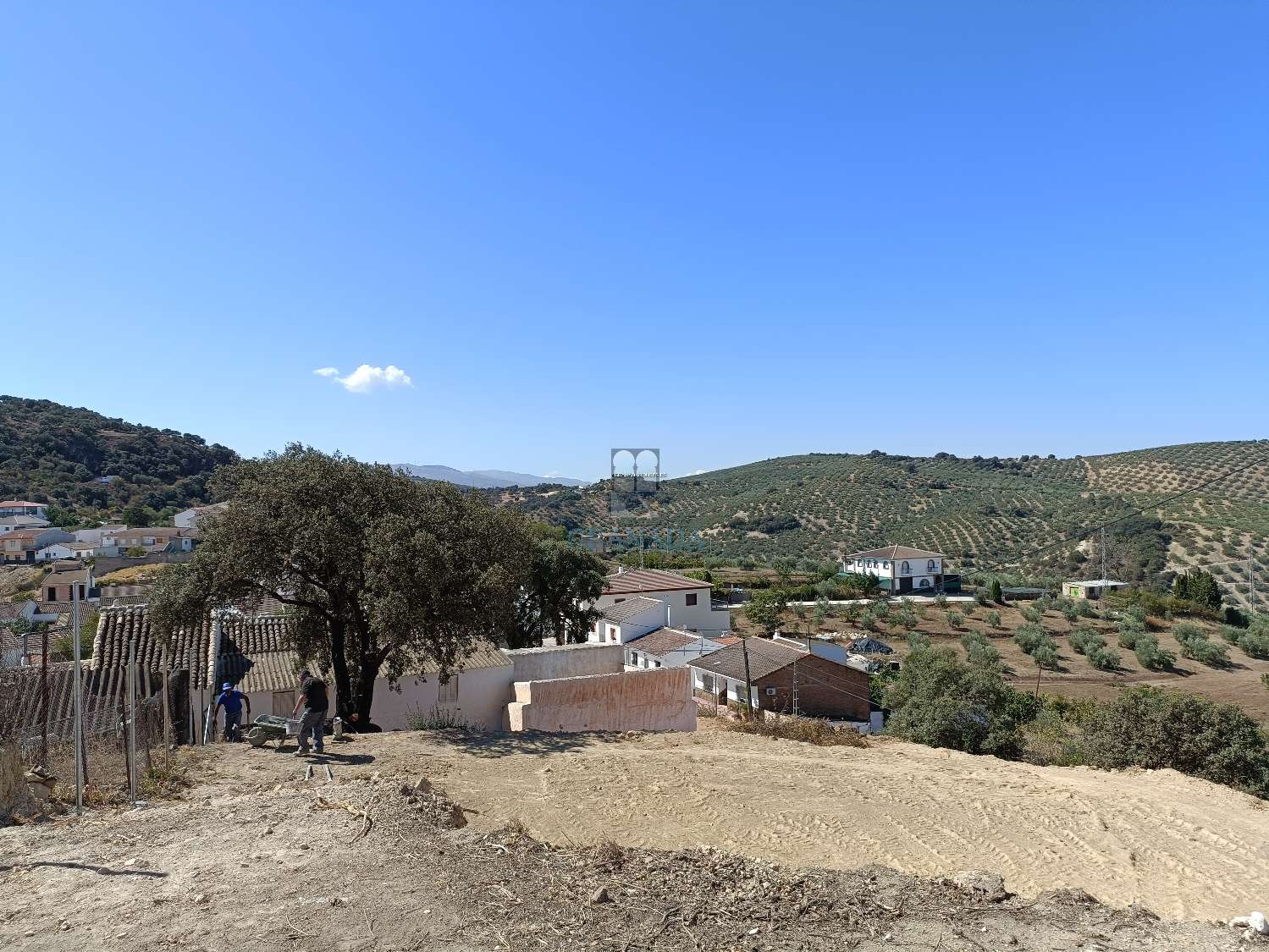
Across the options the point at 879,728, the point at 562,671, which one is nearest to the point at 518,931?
the point at 562,671

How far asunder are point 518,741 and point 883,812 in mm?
6220

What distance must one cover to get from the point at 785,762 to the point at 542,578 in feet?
59.9

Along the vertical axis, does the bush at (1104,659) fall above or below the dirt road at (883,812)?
below

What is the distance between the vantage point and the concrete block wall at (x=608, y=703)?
16219 millimetres

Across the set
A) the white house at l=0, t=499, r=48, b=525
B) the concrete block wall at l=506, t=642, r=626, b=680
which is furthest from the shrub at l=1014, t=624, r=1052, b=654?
the white house at l=0, t=499, r=48, b=525

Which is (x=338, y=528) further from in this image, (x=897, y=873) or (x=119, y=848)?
(x=897, y=873)

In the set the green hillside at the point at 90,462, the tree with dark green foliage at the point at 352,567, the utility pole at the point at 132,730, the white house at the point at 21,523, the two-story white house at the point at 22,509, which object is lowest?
the utility pole at the point at 132,730

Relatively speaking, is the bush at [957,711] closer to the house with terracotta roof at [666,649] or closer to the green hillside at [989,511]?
the house with terracotta roof at [666,649]

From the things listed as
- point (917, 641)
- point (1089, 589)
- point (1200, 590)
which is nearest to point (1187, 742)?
point (917, 641)

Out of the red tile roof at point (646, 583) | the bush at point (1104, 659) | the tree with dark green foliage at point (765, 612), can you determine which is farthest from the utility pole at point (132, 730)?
the bush at point (1104, 659)

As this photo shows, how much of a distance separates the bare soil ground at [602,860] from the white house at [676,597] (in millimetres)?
26001

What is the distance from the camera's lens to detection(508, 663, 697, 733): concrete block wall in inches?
639

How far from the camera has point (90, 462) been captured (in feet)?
292

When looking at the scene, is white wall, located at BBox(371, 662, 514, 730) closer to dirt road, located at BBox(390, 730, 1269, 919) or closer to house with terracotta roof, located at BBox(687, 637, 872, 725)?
dirt road, located at BBox(390, 730, 1269, 919)
